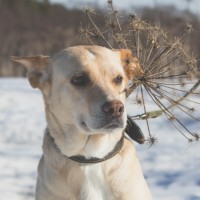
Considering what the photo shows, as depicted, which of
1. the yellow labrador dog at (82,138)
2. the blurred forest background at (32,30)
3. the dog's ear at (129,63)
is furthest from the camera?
the blurred forest background at (32,30)

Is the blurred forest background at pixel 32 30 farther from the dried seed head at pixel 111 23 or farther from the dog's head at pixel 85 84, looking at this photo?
the dog's head at pixel 85 84

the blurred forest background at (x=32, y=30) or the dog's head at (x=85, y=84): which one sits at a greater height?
the dog's head at (x=85, y=84)

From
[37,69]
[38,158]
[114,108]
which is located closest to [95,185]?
[114,108]

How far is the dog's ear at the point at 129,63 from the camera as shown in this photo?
4873 millimetres

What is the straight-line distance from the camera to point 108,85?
4457 millimetres

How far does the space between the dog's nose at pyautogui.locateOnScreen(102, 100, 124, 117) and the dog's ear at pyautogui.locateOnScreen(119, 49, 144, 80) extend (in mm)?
743

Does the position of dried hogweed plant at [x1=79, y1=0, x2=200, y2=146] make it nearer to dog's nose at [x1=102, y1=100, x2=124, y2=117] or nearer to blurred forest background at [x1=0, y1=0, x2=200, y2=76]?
dog's nose at [x1=102, y1=100, x2=124, y2=117]

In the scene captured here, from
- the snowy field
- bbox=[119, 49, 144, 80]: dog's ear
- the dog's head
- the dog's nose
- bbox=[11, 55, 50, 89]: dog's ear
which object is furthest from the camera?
the snowy field

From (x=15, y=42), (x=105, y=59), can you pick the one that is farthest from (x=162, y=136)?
(x=15, y=42)

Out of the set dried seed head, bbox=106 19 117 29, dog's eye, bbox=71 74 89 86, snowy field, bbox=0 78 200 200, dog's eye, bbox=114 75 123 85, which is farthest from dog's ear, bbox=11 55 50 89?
snowy field, bbox=0 78 200 200

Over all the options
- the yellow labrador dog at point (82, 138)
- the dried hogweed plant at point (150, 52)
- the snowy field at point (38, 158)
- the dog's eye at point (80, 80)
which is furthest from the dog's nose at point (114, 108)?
the snowy field at point (38, 158)

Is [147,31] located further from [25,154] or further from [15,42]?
[15,42]

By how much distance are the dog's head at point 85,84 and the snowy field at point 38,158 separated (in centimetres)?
258

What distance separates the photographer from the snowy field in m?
7.22
